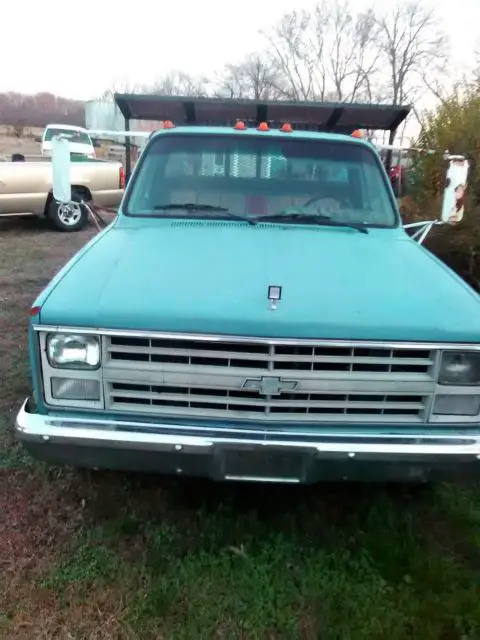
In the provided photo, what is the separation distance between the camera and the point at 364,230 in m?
3.96

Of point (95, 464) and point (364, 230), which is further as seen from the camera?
point (364, 230)

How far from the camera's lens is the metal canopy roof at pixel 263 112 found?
620 centimetres

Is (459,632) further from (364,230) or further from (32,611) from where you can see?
(364,230)

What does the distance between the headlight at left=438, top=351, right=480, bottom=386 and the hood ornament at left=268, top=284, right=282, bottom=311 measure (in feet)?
2.40

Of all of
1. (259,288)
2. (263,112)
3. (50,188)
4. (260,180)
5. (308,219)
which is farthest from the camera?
(50,188)

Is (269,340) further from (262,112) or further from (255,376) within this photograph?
(262,112)

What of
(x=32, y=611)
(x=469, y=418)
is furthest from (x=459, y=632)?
(x=32, y=611)

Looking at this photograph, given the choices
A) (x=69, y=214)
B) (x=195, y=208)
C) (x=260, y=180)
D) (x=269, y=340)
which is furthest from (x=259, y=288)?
(x=69, y=214)

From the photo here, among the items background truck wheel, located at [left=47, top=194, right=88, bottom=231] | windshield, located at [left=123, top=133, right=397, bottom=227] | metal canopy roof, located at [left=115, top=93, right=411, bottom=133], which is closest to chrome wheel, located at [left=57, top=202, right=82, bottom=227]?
background truck wheel, located at [left=47, top=194, right=88, bottom=231]

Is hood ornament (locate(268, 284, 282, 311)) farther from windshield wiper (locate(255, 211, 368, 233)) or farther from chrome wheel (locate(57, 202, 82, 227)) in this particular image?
chrome wheel (locate(57, 202, 82, 227))

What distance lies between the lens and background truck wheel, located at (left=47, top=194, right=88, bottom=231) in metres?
11.6

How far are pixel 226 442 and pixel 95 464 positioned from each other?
0.59 metres

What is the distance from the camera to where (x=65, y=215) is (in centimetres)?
1176

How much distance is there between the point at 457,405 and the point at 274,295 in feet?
3.03
